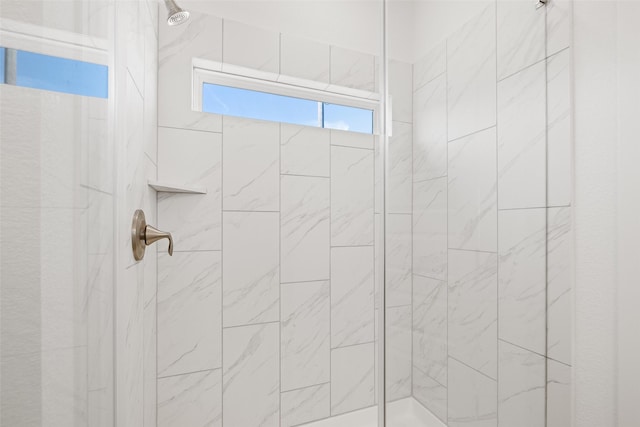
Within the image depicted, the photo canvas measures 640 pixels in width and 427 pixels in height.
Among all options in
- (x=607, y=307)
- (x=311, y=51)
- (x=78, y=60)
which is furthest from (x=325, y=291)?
(x=78, y=60)

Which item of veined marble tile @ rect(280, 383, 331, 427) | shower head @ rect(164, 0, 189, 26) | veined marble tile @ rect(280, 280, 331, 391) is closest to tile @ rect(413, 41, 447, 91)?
shower head @ rect(164, 0, 189, 26)

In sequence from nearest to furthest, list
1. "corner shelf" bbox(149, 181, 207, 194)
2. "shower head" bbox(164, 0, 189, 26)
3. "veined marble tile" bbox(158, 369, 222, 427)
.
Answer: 1. "shower head" bbox(164, 0, 189, 26)
2. "corner shelf" bbox(149, 181, 207, 194)
3. "veined marble tile" bbox(158, 369, 222, 427)

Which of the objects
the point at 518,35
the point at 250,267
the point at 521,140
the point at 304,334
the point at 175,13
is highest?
the point at 175,13

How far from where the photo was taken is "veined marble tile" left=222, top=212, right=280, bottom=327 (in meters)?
1.36

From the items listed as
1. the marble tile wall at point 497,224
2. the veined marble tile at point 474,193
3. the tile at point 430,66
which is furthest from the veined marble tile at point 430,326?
the tile at point 430,66

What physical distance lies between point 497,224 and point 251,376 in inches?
46.8

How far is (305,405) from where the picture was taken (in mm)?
1461

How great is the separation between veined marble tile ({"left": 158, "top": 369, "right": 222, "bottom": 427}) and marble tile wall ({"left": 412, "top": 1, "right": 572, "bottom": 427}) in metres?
0.91

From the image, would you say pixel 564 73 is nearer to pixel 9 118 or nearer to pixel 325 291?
pixel 9 118

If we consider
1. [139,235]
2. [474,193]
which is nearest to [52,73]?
[139,235]

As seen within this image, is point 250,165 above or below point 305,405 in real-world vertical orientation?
above

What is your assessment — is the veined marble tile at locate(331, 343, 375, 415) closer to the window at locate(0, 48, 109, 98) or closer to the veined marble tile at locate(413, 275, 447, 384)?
the veined marble tile at locate(413, 275, 447, 384)

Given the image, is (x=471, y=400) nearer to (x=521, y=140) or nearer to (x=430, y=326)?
(x=430, y=326)

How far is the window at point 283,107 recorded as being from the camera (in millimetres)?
1446
